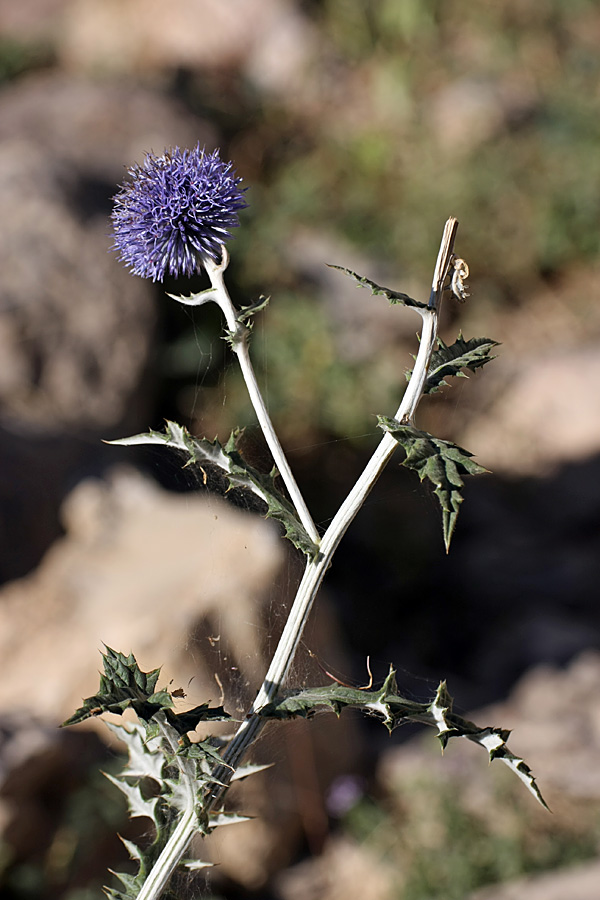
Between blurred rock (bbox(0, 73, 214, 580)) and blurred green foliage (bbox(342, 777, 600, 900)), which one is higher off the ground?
blurred rock (bbox(0, 73, 214, 580))

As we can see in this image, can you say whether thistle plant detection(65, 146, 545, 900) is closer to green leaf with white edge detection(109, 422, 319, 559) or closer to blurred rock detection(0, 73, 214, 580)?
green leaf with white edge detection(109, 422, 319, 559)

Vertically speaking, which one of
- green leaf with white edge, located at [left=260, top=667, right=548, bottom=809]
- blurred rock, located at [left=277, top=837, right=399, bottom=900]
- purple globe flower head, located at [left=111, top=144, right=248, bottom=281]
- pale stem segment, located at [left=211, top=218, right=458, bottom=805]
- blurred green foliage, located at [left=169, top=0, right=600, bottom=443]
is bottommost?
blurred rock, located at [left=277, top=837, right=399, bottom=900]

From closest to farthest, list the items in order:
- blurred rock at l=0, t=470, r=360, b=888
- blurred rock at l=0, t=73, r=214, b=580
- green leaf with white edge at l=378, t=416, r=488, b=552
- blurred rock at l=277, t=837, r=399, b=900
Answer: green leaf with white edge at l=378, t=416, r=488, b=552 < blurred rock at l=0, t=470, r=360, b=888 < blurred rock at l=277, t=837, r=399, b=900 < blurred rock at l=0, t=73, r=214, b=580

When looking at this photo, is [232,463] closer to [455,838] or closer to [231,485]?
[231,485]

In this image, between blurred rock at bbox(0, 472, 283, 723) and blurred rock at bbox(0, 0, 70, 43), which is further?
blurred rock at bbox(0, 0, 70, 43)

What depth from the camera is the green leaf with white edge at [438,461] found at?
3.02 ft

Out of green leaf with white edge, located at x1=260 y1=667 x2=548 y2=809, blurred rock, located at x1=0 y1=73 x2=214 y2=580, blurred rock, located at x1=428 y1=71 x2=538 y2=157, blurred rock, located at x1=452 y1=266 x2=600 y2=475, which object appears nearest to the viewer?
green leaf with white edge, located at x1=260 y1=667 x2=548 y2=809

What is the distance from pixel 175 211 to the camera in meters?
1.15

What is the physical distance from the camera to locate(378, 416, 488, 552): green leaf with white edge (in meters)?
0.92

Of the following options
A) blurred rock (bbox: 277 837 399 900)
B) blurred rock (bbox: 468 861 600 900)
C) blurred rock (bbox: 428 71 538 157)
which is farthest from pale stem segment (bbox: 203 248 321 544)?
blurred rock (bbox: 428 71 538 157)

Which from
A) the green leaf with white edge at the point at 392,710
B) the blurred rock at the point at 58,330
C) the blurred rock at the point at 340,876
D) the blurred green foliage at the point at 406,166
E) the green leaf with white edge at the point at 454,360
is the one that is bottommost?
the blurred rock at the point at 340,876

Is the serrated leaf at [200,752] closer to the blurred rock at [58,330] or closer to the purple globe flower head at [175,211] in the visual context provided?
the purple globe flower head at [175,211]

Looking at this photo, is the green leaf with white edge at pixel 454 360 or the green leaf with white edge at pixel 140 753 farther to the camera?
the green leaf with white edge at pixel 140 753

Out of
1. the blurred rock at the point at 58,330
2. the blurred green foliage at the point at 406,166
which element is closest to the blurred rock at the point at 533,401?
the blurred green foliage at the point at 406,166
